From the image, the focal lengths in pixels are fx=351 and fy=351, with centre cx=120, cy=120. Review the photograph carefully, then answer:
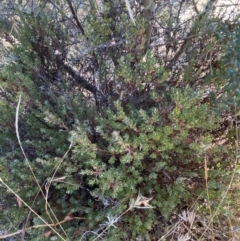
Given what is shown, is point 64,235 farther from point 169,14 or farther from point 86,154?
point 169,14

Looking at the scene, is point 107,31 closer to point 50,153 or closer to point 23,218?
point 50,153

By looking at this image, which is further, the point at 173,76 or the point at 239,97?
the point at 173,76

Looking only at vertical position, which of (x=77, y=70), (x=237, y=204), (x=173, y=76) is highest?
(x=77, y=70)

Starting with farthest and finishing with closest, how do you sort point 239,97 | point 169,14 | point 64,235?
1. point 169,14
2. point 64,235
3. point 239,97

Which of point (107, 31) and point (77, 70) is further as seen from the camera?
point (77, 70)

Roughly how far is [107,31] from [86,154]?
1.52 ft

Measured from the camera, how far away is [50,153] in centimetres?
127

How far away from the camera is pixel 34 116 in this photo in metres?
1.32

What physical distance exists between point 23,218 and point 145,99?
587 millimetres

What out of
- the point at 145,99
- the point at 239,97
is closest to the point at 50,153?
the point at 145,99

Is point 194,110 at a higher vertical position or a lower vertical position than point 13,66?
lower

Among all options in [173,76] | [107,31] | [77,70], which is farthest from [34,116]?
[173,76]

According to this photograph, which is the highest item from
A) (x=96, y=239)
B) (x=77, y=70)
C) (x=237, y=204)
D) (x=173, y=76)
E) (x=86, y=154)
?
(x=77, y=70)

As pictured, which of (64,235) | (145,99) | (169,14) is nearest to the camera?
(64,235)
